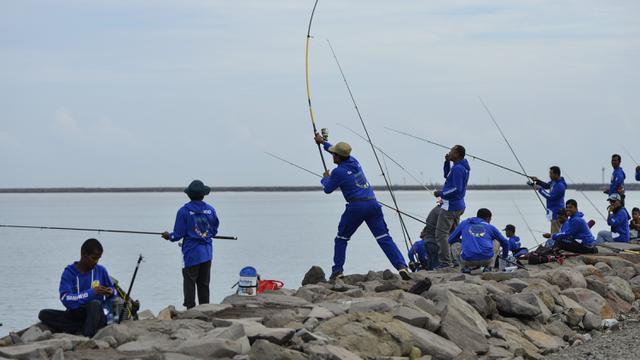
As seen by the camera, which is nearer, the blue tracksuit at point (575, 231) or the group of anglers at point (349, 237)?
the group of anglers at point (349, 237)

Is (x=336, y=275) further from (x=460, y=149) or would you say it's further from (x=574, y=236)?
(x=574, y=236)

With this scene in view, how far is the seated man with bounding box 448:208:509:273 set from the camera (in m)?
13.0

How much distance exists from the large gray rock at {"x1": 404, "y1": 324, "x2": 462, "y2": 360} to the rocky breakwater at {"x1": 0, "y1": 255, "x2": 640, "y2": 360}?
11 mm

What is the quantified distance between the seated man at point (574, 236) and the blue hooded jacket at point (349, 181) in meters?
4.16

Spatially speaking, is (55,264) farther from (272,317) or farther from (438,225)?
(272,317)

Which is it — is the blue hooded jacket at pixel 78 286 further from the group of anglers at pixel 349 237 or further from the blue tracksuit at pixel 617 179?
the blue tracksuit at pixel 617 179

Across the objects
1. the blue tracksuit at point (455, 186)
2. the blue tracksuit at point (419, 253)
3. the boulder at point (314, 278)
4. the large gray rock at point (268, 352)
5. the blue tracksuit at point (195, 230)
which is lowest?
the large gray rock at point (268, 352)

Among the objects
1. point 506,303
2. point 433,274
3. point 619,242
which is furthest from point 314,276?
point 619,242

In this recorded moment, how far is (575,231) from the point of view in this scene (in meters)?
15.6

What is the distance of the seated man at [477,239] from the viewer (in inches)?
512

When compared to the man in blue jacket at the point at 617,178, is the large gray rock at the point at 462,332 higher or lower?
lower

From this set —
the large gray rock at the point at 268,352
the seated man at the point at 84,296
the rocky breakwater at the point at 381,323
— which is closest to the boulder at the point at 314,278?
the rocky breakwater at the point at 381,323

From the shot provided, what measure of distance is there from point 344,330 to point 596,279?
5.42m

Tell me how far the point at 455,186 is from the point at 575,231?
313cm
